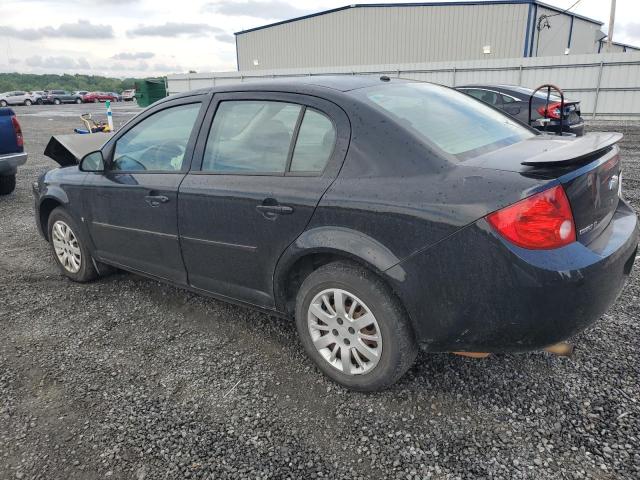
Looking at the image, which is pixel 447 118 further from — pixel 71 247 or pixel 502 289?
pixel 71 247

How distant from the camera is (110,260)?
153 inches

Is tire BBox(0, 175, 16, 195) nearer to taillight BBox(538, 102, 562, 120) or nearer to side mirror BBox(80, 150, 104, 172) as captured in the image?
side mirror BBox(80, 150, 104, 172)

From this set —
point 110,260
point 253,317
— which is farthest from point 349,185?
point 110,260

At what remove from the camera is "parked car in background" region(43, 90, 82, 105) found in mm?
46688

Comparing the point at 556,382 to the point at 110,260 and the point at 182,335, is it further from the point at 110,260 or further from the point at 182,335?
the point at 110,260

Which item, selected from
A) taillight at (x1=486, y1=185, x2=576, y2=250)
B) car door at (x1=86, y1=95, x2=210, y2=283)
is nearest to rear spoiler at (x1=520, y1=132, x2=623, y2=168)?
taillight at (x1=486, y1=185, x2=576, y2=250)

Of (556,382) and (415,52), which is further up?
(415,52)

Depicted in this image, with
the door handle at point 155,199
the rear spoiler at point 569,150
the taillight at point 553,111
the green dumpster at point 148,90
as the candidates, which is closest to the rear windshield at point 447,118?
the rear spoiler at point 569,150

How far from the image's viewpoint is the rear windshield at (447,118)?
2.50m

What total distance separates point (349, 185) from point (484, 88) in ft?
31.4

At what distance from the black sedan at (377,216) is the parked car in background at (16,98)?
156 ft

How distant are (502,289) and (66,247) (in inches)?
Answer: 146

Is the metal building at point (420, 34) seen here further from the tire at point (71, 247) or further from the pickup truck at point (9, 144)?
the tire at point (71, 247)

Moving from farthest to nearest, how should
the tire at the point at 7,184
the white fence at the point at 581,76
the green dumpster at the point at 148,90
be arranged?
the green dumpster at the point at 148,90 < the white fence at the point at 581,76 < the tire at the point at 7,184
